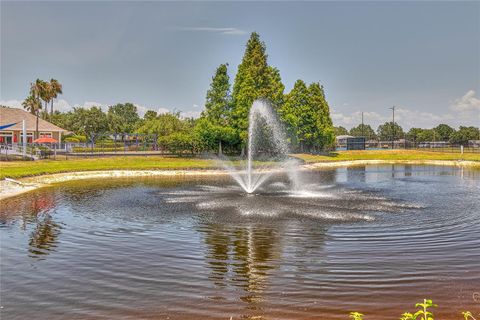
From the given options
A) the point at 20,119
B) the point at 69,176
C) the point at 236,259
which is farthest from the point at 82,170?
the point at 20,119

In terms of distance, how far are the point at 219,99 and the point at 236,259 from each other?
51.0m

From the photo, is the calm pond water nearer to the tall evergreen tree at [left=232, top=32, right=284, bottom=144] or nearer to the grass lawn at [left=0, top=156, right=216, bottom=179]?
the grass lawn at [left=0, top=156, right=216, bottom=179]

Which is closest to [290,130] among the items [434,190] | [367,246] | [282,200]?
[434,190]

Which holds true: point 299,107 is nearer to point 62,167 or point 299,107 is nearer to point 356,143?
point 356,143

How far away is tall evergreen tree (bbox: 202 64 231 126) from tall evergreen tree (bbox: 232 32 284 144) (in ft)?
5.50

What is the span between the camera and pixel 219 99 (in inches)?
2365

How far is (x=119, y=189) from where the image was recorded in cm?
2625

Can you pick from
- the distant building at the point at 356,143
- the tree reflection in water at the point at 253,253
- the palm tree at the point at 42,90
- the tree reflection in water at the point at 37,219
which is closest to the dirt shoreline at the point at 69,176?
the tree reflection in water at the point at 37,219

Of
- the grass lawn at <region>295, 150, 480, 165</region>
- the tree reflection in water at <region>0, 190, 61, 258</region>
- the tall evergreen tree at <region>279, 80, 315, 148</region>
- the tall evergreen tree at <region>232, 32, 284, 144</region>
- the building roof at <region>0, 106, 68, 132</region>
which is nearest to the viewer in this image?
the tree reflection in water at <region>0, 190, 61, 258</region>

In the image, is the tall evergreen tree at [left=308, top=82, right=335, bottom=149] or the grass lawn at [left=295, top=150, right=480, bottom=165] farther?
the tall evergreen tree at [left=308, top=82, right=335, bottom=149]

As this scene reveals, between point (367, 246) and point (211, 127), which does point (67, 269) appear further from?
point (211, 127)

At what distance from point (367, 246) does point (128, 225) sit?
8494mm

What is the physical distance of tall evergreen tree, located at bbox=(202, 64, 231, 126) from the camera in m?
59.5

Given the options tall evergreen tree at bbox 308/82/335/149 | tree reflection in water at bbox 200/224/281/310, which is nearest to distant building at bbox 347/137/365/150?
tall evergreen tree at bbox 308/82/335/149
